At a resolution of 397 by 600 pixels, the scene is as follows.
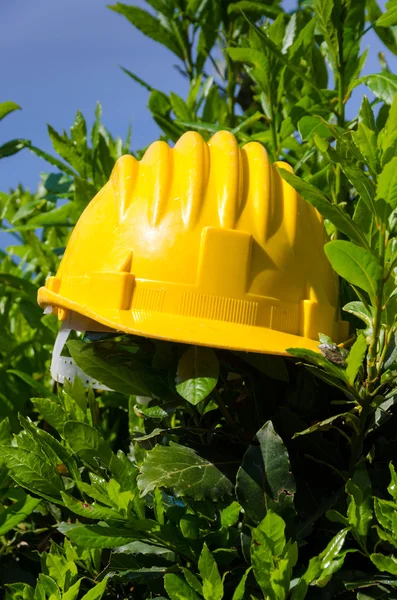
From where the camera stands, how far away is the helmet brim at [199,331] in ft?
3.92

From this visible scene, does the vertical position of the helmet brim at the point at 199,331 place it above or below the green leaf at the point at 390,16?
below

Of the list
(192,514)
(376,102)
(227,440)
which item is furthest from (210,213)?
(376,102)

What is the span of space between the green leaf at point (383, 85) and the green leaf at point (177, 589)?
1.10 meters

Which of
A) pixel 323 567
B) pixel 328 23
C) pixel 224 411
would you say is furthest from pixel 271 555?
pixel 328 23

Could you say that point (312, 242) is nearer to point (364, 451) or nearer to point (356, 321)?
point (356, 321)

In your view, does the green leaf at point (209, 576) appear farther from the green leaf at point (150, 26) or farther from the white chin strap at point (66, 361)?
the green leaf at point (150, 26)

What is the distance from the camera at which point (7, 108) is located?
2.10 meters

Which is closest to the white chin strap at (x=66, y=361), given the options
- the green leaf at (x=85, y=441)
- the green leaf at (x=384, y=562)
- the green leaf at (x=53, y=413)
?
the green leaf at (x=53, y=413)

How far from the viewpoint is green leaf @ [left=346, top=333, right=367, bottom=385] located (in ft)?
3.50

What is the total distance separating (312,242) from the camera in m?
1.37

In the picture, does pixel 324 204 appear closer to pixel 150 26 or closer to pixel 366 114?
pixel 366 114

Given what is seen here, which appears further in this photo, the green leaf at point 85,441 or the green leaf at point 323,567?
the green leaf at point 85,441

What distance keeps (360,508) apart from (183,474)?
0.29 m

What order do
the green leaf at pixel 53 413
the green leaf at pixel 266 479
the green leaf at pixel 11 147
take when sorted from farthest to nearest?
the green leaf at pixel 11 147 → the green leaf at pixel 53 413 → the green leaf at pixel 266 479
